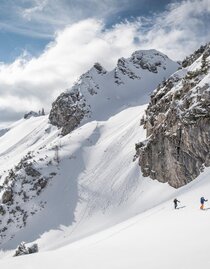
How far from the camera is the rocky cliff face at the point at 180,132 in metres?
60.1

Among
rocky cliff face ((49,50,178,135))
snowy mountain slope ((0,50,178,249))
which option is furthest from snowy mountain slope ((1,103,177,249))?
rocky cliff face ((49,50,178,135))

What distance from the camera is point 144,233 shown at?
89.0 feet

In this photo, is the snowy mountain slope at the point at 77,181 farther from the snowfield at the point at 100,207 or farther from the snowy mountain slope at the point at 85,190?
the snowfield at the point at 100,207

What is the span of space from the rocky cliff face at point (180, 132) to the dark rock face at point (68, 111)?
45524 millimetres

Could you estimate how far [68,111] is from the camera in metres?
129

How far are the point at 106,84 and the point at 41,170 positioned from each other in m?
64.3

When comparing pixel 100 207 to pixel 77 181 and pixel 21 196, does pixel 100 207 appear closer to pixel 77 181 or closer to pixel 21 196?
pixel 77 181

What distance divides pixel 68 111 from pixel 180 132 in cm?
6980

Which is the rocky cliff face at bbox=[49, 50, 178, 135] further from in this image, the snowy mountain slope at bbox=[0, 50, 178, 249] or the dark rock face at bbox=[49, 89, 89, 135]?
the snowy mountain slope at bbox=[0, 50, 178, 249]

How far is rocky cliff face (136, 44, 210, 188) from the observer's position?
6009 centimetres

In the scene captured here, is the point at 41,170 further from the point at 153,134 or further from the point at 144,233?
the point at 144,233

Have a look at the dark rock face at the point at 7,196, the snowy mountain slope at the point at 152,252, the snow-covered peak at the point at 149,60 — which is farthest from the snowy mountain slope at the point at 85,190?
the snow-covered peak at the point at 149,60

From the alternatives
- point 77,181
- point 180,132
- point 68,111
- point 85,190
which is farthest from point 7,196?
point 68,111

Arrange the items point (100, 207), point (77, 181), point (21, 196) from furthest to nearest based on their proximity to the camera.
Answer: point (77, 181)
point (21, 196)
point (100, 207)
